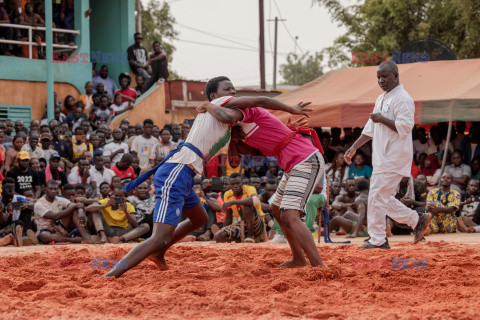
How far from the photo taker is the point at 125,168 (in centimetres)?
1298

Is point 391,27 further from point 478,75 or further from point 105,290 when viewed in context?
point 105,290

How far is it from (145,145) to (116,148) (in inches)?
24.0

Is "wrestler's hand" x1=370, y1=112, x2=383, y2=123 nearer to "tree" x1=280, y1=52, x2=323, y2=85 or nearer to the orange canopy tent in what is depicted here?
the orange canopy tent

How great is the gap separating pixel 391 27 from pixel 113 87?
13.7 metres

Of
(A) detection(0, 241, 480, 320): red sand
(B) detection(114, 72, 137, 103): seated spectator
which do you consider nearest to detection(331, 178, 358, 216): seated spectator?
(A) detection(0, 241, 480, 320): red sand

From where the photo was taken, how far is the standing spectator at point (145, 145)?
45.1ft

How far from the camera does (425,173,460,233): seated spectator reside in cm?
1177

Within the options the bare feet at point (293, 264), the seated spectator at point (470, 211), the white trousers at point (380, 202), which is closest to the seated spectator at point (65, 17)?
the seated spectator at point (470, 211)

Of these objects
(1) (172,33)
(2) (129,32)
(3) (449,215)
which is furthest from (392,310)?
(1) (172,33)

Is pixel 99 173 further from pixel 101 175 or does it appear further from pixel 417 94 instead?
pixel 417 94

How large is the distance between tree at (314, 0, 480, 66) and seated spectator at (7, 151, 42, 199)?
17268 mm

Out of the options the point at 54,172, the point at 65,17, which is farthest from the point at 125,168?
the point at 65,17

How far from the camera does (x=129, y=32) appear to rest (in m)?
20.2

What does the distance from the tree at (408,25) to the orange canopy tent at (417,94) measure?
32.2 feet
